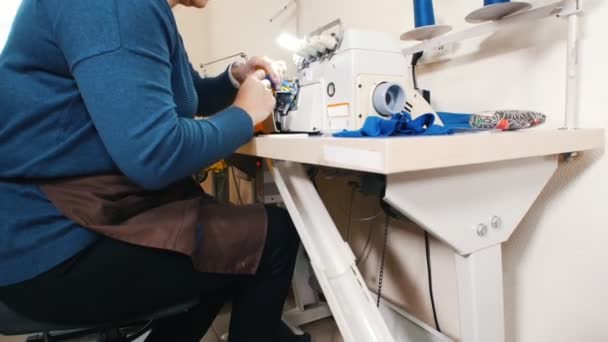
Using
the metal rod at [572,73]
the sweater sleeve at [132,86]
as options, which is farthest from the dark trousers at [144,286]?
the metal rod at [572,73]

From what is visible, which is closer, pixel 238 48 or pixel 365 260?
pixel 365 260

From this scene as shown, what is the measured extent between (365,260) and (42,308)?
1.14m

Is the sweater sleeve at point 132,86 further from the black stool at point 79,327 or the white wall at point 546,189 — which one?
the white wall at point 546,189

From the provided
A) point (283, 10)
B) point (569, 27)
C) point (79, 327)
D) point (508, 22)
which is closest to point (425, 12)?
point (508, 22)

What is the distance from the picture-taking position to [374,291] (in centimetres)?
143

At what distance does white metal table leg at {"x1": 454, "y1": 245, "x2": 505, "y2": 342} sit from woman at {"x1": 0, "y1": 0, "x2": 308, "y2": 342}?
14.6 inches

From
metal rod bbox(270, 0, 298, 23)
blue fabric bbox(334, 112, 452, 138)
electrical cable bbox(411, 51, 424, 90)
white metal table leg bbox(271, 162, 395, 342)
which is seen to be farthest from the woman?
metal rod bbox(270, 0, 298, 23)

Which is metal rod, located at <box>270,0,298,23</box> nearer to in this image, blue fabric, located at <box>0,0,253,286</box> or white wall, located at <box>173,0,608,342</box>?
white wall, located at <box>173,0,608,342</box>

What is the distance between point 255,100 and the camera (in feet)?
2.29

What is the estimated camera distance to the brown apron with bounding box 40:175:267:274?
1.87 feet

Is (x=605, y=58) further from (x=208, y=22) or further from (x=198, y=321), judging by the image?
(x=208, y=22)

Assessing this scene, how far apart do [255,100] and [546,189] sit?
676mm

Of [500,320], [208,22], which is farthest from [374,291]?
[208,22]

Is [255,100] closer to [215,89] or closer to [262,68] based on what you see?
[262,68]
